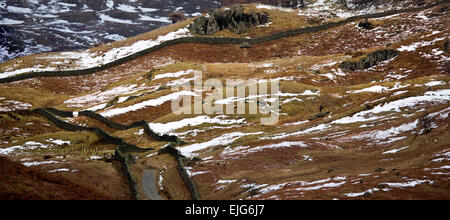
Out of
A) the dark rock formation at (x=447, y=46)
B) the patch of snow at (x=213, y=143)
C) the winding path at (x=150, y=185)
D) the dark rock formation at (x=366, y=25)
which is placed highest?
the dark rock formation at (x=366, y=25)

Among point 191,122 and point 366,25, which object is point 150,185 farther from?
point 366,25

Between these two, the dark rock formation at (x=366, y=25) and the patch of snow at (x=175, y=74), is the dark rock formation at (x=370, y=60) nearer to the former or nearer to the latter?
the dark rock formation at (x=366, y=25)

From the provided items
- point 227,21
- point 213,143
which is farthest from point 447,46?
point 227,21

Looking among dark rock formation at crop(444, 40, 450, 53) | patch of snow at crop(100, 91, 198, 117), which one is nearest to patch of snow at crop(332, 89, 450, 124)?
patch of snow at crop(100, 91, 198, 117)

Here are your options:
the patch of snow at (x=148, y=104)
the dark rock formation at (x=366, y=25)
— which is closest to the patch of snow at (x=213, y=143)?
the patch of snow at (x=148, y=104)

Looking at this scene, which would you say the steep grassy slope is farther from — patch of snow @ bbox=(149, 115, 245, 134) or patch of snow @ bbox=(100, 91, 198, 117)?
patch of snow @ bbox=(149, 115, 245, 134)
